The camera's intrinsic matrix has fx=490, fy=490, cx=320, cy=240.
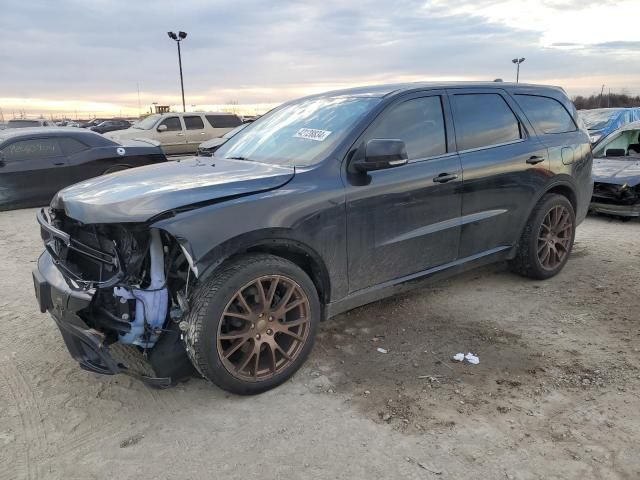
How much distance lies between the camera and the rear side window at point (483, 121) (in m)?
4.02

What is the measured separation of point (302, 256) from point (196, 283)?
29.0 inches

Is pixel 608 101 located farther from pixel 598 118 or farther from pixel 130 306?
pixel 130 306

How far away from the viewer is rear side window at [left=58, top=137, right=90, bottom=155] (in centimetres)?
Result: 890

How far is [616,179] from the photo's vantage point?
24.5 ft

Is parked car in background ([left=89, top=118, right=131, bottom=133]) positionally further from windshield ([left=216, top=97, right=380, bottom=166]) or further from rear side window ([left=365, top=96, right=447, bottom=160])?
rear side window ([left=365, top=96, right=447, bottom=160])

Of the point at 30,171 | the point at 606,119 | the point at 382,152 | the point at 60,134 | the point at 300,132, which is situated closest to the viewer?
the point at 382,152

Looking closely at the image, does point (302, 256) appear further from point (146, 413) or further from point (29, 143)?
point (29, 143)

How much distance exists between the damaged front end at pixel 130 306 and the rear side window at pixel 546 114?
11.6ft

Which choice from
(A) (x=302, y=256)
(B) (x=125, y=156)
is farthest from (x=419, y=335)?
(B) (x=125, y=156)

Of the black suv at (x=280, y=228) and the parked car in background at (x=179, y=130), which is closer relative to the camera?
the black suv at (x=280, y=228)

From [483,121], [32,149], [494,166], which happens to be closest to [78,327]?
[494,166]

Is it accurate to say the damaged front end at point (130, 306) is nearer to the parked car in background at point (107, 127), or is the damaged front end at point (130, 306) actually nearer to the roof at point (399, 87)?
the roof at point (399, 87)

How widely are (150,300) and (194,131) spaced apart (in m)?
14.7

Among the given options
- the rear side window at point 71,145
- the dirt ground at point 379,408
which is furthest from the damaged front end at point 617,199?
the rear side window at point 71,145
